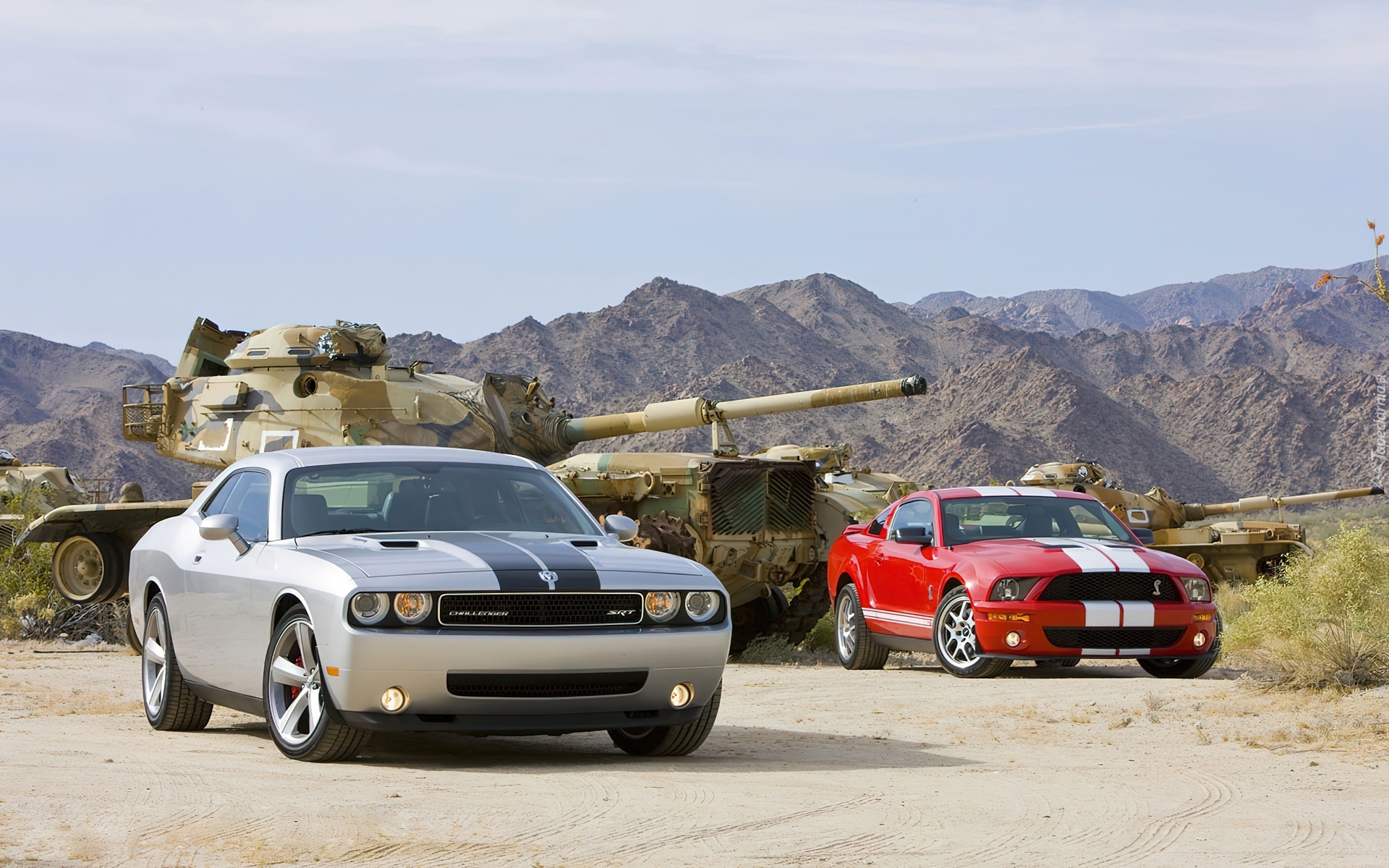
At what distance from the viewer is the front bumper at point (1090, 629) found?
11852 mm

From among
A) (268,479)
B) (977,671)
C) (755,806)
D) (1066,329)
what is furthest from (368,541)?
(1066,329)

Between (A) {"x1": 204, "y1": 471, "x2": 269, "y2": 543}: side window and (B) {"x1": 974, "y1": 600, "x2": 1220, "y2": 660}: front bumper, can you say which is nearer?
(A) {"x1": 204, "y1": 471, "x2": 269, "y2": 543}: side window

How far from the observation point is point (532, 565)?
24.1 ft

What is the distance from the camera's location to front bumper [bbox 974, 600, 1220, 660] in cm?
1185

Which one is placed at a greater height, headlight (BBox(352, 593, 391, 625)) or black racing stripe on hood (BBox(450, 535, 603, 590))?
black racing stripe on hood (BBox(450, 535, 603, 590))

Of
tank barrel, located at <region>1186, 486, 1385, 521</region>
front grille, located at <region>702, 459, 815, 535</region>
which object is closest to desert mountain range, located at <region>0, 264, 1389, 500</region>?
tank barrel, located at <region>1186, 486, 1385, 521</region>

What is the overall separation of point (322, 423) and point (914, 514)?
289 inches

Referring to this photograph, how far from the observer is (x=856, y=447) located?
6950 centimetres

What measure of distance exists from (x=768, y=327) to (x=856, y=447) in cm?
2370

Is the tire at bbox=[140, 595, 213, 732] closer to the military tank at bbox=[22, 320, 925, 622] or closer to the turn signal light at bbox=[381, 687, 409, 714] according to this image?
the turn signal light at bbox=[381, 687, 409, 714]

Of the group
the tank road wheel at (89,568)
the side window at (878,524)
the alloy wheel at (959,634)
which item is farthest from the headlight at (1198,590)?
the tank road wheel at (89,568)

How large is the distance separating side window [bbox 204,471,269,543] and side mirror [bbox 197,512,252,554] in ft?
0.16

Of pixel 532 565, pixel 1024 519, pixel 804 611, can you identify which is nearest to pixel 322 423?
pixel 804 611

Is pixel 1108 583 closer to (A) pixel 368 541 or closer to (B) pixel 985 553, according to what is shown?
(B) pixel 985 553
